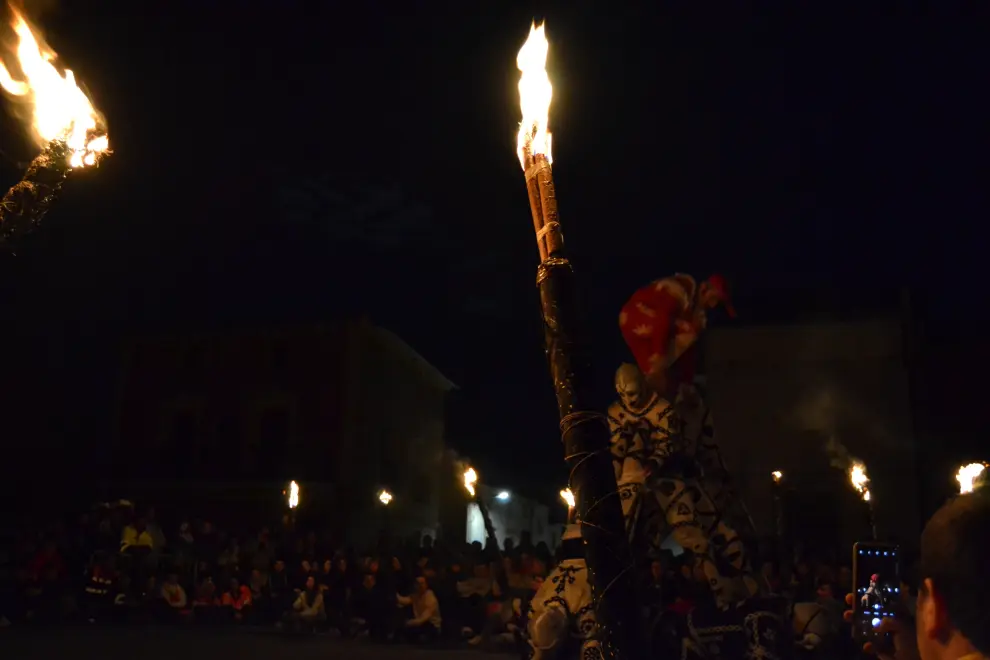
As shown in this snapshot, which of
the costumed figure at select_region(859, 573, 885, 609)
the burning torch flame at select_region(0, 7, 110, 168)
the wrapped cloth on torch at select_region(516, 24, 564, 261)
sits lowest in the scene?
the costumed figure at select_region(859, 573, 885, 609)

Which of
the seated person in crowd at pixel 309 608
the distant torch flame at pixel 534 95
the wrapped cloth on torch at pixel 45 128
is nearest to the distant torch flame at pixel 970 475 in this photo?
the distant torch flame at pixel 534 95

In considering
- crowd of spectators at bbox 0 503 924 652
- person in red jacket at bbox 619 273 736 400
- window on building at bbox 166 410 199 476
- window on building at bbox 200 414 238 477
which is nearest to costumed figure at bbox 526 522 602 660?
person in red jacket at bbox 619 273 736 400

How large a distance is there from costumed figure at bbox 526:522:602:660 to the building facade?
65.9 ft

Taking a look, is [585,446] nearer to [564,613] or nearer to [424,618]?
[564,613]

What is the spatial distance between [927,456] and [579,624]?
747 inches

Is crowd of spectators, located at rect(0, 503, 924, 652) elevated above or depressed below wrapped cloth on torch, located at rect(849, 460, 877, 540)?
below

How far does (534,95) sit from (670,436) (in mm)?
3973

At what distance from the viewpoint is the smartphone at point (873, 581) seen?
9.68 feet

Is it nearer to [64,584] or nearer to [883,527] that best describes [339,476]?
[64,584]

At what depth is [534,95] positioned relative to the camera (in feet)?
9.79

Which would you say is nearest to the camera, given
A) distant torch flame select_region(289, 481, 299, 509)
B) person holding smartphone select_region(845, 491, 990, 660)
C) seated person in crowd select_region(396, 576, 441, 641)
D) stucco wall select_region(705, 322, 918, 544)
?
person holding smartphone select_region(845, 491, 990, 660)

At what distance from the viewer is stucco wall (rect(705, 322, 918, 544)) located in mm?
21422

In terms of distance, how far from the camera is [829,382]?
73.9 feet

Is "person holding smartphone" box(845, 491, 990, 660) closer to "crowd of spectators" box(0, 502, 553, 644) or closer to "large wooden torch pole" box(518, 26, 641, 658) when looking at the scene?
"large wooden torch pole" box(518, 26, 641, 658)
